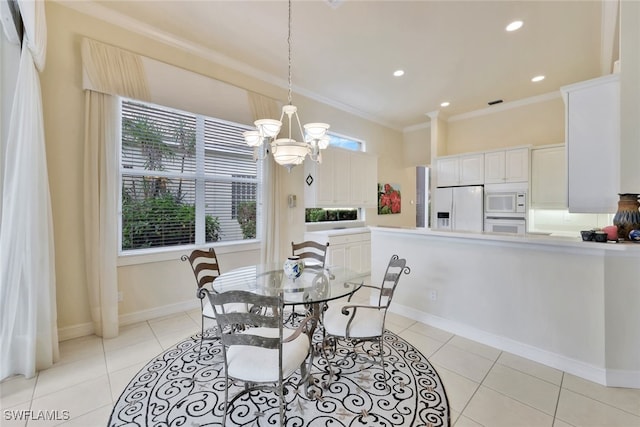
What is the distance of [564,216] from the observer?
4805mm

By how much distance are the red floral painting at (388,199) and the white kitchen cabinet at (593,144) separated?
12.4ft

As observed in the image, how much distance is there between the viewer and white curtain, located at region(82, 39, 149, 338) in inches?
110

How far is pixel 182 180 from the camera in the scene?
358 cm

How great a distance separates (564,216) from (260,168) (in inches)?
215

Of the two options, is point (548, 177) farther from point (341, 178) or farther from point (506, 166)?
point (341, 178)

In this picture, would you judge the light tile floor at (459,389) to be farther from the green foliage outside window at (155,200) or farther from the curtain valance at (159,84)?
the curtain valance at (159,84)

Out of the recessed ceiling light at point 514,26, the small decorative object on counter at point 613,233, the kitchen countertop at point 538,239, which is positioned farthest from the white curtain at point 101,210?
the small decorative object on counter at point 613,233

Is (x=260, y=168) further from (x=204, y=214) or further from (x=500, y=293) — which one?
(x=500, y=293)

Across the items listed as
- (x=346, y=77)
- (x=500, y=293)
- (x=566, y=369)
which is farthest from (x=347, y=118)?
(x=566, y=369)

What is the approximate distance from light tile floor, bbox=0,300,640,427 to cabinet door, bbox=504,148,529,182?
138 inches

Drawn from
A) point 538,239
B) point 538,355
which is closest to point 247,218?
point 538,239

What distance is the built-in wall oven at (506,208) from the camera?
15.7 ft

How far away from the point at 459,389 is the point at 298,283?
1524mm

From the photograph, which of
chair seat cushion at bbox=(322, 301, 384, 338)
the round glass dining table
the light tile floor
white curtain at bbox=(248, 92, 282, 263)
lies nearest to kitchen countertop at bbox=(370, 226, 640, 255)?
the light tile floor
